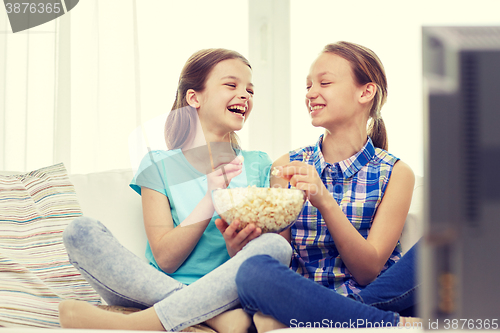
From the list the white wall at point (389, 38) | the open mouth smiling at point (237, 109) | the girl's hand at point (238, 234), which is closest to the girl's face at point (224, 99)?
the open mouth smiling at point (237, 109)

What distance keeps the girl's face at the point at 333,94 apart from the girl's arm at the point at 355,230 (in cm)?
24

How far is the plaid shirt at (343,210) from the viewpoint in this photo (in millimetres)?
1070

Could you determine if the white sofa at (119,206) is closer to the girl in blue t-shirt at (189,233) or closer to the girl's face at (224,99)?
the girl in blue t-shirt at (189,233)

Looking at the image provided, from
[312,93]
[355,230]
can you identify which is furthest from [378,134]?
[355,230]

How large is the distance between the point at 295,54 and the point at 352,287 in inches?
43.5

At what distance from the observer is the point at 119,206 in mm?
1259

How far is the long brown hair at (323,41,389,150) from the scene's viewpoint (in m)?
1.21

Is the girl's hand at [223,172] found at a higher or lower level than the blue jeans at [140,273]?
higher

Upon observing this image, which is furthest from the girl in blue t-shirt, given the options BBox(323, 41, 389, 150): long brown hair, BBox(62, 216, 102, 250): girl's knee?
BBox(323, 41, 389, 150): long brown hair

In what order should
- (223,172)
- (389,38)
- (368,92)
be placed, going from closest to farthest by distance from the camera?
(223,172)
(368,92)
(389,38)

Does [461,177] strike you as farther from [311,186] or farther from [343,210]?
[343,210]

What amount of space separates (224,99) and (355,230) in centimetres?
54

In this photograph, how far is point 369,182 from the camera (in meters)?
1.13

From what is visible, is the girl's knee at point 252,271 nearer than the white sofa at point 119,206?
Yes
